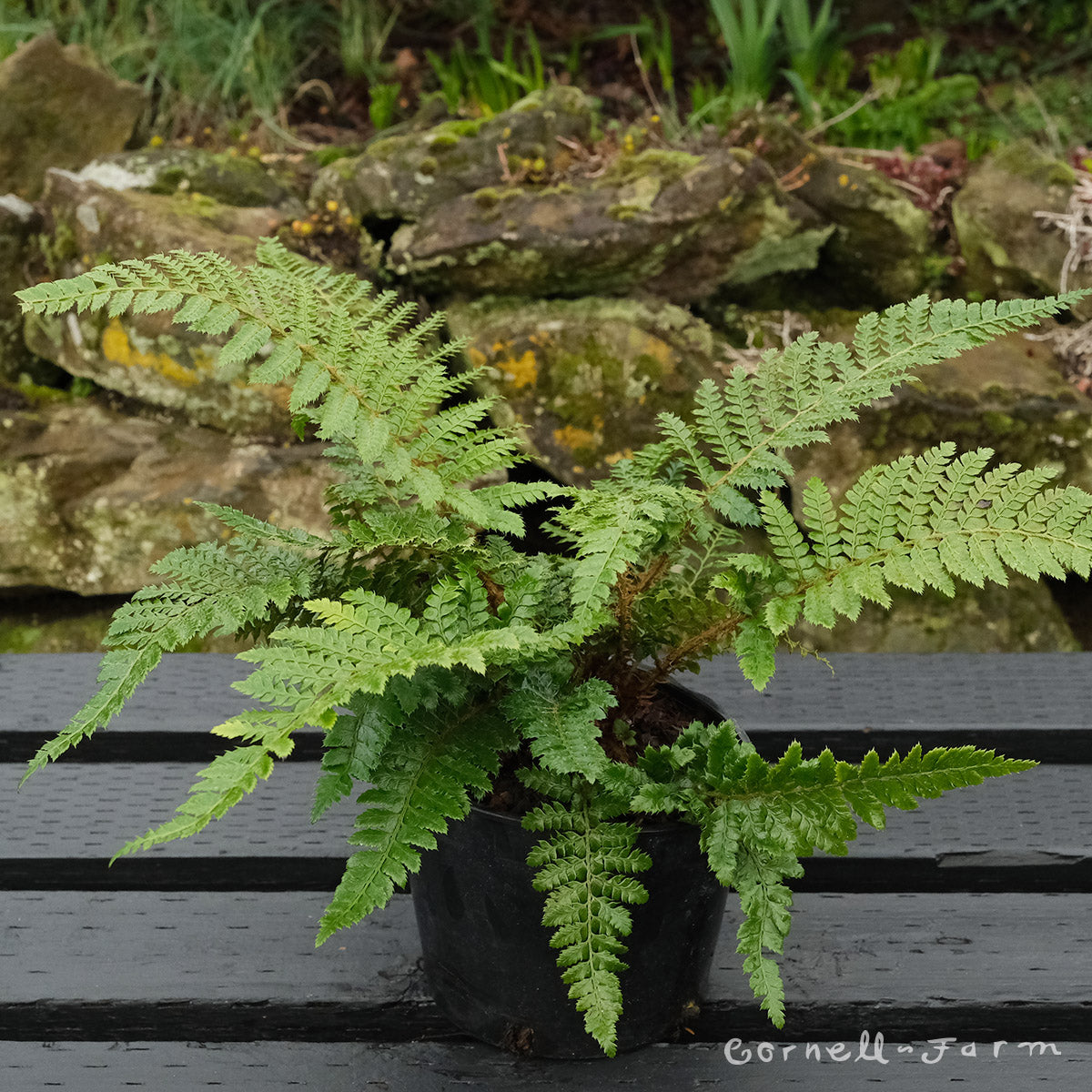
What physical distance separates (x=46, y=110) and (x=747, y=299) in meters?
2.09

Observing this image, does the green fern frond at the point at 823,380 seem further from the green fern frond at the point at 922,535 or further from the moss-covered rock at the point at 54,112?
the moss-covered rock at the point at 54,112

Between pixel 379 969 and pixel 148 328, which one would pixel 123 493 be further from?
pixel 379 969

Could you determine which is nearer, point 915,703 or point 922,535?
point 922,535

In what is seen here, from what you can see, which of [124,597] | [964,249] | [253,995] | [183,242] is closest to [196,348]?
[183,242]

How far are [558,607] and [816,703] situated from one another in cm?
64

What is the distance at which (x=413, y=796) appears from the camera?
0.79 metres

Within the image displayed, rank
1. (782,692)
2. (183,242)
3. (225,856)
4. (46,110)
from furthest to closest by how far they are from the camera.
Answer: (46,110)
(183,242)
(782,692)
(225,856)

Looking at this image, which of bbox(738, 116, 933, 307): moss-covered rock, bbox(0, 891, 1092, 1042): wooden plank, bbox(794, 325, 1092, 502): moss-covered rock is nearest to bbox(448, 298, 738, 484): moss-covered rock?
bbox(794, 325, 1092, 502): moss-covered rock

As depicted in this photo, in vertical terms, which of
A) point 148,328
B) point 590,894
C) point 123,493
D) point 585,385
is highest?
point 590,894

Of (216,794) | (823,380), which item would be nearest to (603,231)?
(823,380)

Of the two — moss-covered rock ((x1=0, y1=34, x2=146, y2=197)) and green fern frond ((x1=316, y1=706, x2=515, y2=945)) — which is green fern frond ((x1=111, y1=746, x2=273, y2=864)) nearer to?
green fern frond ((x1=316, y1=706, x2=515, y2=945))

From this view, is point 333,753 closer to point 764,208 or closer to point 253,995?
point 253,995

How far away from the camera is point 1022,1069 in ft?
3.20

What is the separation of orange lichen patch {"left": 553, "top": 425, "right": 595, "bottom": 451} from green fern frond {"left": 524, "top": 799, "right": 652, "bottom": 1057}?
1.65 m
